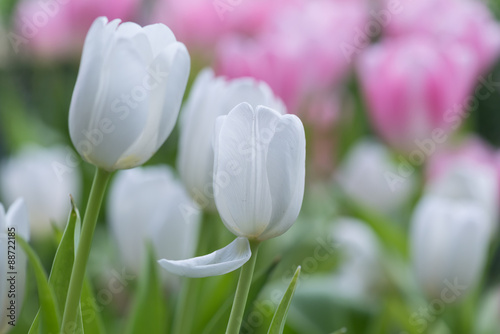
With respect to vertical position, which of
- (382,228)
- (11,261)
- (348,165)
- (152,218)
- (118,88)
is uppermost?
(118,88)

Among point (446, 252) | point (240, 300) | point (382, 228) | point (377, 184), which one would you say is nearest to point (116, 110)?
point (240, 300)

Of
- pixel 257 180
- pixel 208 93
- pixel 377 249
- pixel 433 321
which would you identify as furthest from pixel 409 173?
pixel 257 180

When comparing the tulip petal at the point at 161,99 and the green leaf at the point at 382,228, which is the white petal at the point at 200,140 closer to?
the tulip petal at the point at 161,99

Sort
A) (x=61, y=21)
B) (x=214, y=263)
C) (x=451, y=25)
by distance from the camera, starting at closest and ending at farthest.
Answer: (x=214, y=263) → (x=451, y=25) → (x=61, y=21)

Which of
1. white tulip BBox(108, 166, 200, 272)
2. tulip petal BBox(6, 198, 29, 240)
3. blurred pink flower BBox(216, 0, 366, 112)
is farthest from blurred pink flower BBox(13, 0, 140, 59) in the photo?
tulip petal BBox(6, 198, 29, 240)

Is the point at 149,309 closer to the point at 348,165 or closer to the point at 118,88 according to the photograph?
the point at 118,88

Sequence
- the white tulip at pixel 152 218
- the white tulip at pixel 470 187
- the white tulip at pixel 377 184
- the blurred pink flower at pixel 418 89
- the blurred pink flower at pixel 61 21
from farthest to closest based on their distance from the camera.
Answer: the blurred pink flower at pixel 61 21
the white tulip at pixel 377 184
the blurred pink flower at pixel 418 89
the white tulip at pixel 470 187
the white tulip at pixel 152 218

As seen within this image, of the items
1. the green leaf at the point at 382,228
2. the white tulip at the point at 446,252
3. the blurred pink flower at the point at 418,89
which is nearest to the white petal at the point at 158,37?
the white tulip at the point at 446,252
